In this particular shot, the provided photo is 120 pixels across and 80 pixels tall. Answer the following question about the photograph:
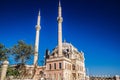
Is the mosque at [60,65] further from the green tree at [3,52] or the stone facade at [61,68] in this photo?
the green tree at [3,52]

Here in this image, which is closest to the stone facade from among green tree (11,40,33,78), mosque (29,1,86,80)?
mosque (29,1,86,80)

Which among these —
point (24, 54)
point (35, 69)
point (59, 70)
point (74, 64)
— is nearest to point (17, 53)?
point (24, 54)

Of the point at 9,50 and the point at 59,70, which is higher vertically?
the point at 9,50

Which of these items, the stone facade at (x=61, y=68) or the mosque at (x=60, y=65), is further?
the mosque at (x=60, y=65)

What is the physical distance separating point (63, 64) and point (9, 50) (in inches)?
596

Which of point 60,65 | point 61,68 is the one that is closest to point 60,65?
point 60,65

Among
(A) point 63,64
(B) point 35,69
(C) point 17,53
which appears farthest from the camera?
(B) point 35,69

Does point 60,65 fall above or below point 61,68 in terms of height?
above

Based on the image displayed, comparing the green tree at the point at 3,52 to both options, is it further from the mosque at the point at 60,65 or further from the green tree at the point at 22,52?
the mosque at the point at 60,65

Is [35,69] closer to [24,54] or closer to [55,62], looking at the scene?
[24,54]

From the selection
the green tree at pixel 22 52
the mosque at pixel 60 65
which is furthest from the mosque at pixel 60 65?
the green tree at pixel 22 52

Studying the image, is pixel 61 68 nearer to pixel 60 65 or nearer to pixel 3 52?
pixel 60 65

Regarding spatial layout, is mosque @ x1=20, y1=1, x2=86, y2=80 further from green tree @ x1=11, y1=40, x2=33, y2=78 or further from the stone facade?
green tree @ x1=11, y1=40, x2=33, y2=78

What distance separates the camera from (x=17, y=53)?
1474 inches
